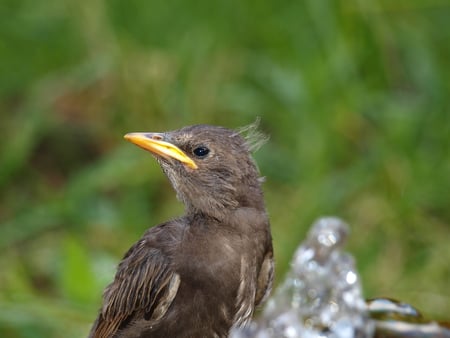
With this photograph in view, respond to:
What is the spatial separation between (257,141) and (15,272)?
6.59ft

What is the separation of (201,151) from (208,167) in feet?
0.19

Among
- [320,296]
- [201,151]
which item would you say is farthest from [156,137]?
[320,296]

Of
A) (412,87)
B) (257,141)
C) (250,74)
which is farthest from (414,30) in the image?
(257,141)

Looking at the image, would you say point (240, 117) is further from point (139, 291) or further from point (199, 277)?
point (199, 277)

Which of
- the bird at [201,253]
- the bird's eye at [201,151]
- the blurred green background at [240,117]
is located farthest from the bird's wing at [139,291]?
the blurred green background at [240,117]

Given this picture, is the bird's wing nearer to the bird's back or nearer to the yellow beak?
the bird's back

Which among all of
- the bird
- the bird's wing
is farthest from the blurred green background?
the bird

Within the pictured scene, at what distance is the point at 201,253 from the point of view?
398 centimetres

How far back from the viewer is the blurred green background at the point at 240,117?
6156mm

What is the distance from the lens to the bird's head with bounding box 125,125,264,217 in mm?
4059

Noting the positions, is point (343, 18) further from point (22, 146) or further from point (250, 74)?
point (22, 146)

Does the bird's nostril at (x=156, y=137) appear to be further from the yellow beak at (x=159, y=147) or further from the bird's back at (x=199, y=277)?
the bird's back at (x=199, y=277)

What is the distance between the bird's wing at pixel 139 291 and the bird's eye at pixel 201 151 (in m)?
0.30

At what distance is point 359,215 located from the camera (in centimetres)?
625
